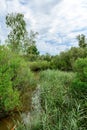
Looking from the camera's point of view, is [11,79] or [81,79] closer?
[81,79]

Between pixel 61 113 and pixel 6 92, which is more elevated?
pixel 6 92

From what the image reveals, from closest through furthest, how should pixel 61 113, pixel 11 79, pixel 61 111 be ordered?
pixel 61 113
pixel 61 111
pixel 11 79

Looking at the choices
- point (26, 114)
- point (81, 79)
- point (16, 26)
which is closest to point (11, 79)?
point (26, 114)

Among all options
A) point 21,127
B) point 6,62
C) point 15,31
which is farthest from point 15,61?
point 15,31

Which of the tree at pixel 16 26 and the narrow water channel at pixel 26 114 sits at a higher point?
the tree at pixel 16 26

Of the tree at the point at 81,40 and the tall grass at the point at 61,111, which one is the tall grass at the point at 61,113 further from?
the tree at the point at 81,40

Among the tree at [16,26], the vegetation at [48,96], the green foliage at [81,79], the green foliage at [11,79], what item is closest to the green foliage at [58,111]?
the vegetation at [48,96]

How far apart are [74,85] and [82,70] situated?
87cm

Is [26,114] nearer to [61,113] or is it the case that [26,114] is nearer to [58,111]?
[61,113]

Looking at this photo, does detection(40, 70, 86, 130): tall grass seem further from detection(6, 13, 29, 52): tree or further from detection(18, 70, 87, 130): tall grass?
detection(6, 13, 29, 52): tree

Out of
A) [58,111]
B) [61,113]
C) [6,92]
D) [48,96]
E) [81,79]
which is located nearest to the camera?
[58,111]

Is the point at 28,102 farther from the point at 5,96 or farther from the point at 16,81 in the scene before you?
the point at 5,96

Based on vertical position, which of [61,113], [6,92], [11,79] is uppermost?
[11,79]

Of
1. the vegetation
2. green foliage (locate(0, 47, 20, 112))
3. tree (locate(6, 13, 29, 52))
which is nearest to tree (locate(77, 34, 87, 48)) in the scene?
tree (locate(6, 13, 29, 52))
